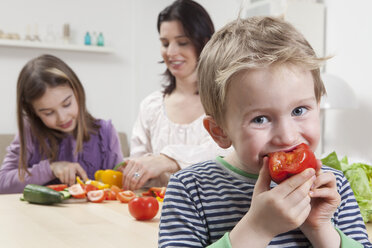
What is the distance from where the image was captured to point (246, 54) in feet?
2.75

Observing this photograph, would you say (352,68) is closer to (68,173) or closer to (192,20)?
(192,20)

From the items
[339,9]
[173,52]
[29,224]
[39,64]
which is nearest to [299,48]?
[29,224]

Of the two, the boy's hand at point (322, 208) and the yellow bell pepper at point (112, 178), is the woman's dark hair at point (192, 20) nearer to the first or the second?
the yellow bell pepper at point (112, 178)

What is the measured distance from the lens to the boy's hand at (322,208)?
2.73 feet

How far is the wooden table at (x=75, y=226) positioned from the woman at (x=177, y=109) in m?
0.50

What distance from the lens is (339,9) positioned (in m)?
3.79

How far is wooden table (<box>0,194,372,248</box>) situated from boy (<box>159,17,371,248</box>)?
291 millimetres

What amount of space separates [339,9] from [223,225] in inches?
129

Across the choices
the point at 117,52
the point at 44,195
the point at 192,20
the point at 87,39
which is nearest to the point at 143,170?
→ the point at 44,195

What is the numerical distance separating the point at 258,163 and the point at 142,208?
0.64 meters

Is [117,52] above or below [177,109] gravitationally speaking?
above

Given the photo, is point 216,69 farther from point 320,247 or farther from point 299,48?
point 320,247

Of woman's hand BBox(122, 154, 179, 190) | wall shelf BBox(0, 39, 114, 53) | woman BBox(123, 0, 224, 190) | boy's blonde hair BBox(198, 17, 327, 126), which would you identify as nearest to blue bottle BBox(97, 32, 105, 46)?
wall shelf BBox(0, 39, 114, 53)

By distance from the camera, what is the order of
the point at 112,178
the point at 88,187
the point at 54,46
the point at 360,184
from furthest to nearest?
the point at 54,46 < the point at 112,178 < the point at 88,187 < the point at 360,184
